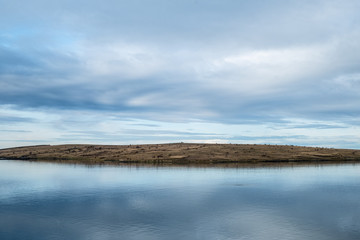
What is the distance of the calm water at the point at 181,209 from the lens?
32219 mm

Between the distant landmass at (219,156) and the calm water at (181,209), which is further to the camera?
the distant landmass at (219,156)

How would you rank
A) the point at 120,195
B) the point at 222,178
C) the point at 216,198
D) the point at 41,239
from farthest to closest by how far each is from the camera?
the point at 222,178 → the point at 120,195 → the point at 216,198 → the point at 41,239

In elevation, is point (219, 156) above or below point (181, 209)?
above

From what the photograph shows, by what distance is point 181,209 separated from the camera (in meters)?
42.3

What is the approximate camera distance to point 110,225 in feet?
114

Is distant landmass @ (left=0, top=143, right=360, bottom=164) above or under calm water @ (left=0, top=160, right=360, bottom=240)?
above

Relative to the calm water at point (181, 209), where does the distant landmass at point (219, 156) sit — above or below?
above

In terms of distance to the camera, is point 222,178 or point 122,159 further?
point 122,159

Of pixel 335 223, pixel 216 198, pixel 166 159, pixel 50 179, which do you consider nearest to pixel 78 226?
pixel 216 198

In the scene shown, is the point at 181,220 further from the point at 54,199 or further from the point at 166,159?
the point at 166,159

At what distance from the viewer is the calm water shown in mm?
32219

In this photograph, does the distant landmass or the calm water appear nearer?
the calm water

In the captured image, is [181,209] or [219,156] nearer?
[181,209]

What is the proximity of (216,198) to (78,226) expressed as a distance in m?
22.0
